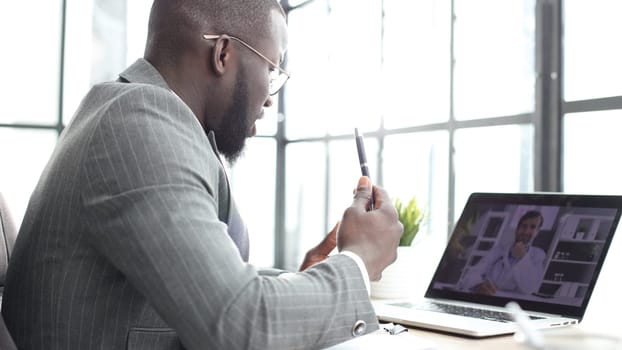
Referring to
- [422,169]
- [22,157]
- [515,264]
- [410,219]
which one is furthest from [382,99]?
[515,264]

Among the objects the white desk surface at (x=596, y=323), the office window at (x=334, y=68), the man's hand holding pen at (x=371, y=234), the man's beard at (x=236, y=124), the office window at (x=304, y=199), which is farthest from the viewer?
the office window at (x=304, y=199)

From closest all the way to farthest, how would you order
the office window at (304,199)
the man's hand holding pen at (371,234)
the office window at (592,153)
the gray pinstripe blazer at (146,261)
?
1. the gray pinstripe blazer at (146,261)
2. the man's hand holding pen at (371,234)
3. the office window at (592,153)
4. the office window at (304,199)

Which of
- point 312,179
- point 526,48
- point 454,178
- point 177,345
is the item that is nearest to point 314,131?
point 312,179

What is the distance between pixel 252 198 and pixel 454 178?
2.51 m

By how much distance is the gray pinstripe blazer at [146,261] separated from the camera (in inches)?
31.4

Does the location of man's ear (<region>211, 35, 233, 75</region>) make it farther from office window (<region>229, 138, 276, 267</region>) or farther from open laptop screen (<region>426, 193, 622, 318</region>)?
office window (<region>229, 138, 276, 267</region>)

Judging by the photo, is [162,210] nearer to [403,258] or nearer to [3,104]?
[403,258]

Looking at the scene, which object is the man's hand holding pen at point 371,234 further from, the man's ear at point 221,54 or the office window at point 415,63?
the office window at point 415,63

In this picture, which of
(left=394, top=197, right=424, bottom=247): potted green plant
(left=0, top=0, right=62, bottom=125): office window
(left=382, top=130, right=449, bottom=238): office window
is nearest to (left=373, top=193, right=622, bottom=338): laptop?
(left=394, top=197, right=424, bottom=247): potted green plant

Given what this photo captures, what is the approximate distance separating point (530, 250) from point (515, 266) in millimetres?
42

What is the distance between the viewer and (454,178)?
12.3 feet

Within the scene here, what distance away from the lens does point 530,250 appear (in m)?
1.38

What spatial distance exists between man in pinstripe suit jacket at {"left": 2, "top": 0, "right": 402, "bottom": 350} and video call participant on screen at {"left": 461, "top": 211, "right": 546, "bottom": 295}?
1.45ft

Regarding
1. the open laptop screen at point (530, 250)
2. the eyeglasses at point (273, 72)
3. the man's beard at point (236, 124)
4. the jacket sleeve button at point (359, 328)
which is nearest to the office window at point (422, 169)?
the open laptop screen at point (530, 250)
